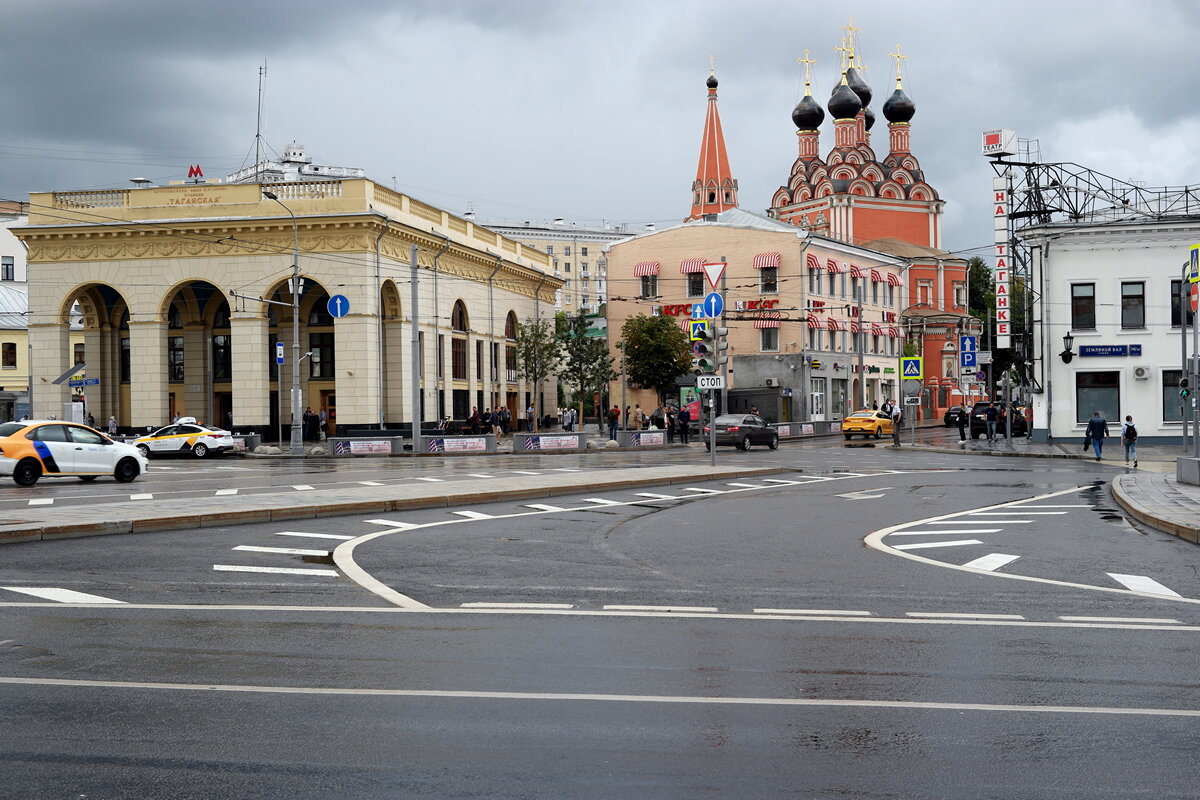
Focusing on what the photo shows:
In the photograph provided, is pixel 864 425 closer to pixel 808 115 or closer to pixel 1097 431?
pixel 1097 431

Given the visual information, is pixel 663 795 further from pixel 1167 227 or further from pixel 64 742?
pixel 1167 227

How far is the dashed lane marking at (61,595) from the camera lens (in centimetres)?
1056

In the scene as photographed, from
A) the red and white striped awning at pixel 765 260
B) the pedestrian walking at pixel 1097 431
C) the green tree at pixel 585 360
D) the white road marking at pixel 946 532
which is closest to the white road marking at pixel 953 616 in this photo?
the white road marking at pixel 946 532

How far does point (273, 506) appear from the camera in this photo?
1909cm

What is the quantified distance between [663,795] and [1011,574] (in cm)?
853

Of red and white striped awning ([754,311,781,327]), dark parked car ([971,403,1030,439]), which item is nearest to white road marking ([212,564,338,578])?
dark parked car ([971,403,1030,439])

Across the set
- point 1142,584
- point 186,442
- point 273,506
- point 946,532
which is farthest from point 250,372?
point 1142,584

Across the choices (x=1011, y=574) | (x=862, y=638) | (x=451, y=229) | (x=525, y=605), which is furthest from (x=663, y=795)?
(x=451, y=229)

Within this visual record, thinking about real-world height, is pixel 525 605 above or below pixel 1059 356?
below

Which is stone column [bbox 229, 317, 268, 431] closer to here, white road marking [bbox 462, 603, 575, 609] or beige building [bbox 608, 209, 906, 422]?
beige building [bbox 608, 209, 906, 422]

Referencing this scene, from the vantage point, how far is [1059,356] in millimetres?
47500

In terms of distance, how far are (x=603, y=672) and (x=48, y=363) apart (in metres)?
54.5

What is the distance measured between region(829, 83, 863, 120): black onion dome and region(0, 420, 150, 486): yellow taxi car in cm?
7792

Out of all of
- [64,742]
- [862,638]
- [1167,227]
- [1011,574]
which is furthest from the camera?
[1167,227]
